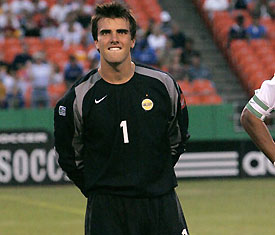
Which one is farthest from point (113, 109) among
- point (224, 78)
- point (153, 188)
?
point (224, 78)

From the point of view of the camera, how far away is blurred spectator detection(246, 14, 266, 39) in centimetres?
2234

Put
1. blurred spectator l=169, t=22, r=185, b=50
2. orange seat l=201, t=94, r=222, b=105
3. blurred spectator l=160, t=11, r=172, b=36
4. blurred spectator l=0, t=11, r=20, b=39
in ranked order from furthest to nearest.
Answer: blurred spectator l=160, t=11, r=172, b=36, blurred spectator l=169, t=22, r=185, b=50, blurred spectator l=0, t=11, r=20, b=39, orange seat l=201, t=94, r=222, b=105

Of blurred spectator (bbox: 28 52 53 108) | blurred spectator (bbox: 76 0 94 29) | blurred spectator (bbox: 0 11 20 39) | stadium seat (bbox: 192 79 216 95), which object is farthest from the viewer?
blurred spectator (bbox: 76 0 94 29)

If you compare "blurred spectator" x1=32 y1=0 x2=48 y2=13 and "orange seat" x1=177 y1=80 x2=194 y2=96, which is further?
"blurred spectator" x1=32 y1=0 x2=48 y2=13

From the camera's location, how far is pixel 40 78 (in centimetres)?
1853

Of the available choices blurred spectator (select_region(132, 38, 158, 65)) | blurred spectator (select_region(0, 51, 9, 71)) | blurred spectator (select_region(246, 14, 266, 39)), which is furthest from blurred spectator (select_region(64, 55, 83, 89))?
blurred spectator (select_region(246, 14, 266, 39))

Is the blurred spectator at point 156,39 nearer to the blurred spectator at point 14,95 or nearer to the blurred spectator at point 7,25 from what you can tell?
the blurred spectator at point 7,25

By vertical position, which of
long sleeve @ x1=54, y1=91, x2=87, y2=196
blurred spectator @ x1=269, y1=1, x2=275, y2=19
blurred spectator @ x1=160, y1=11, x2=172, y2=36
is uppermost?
long sleeve @ x1=54, y1=91, x2=87, y2=196

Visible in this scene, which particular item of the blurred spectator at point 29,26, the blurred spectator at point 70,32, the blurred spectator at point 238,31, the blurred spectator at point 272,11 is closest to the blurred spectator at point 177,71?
the blurred spectator at point 70,32

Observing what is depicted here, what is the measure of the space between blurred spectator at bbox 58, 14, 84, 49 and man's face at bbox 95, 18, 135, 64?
1524 centimetres

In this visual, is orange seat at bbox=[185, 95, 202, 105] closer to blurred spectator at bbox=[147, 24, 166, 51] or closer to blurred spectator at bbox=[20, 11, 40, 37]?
blurred spectator at bbox=[147, 24, 166, 51]

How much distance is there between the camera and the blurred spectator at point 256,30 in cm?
2234

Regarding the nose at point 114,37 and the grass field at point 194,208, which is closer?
the nose at point 114,37

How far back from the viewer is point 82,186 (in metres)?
5.65
